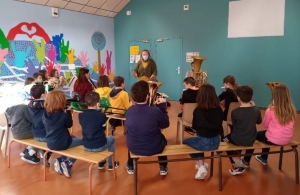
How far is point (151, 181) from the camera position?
2.89m

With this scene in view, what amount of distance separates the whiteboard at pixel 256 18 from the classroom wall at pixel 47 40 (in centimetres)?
419

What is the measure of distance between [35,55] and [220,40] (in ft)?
16.2

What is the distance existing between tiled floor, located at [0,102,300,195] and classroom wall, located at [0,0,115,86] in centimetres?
364

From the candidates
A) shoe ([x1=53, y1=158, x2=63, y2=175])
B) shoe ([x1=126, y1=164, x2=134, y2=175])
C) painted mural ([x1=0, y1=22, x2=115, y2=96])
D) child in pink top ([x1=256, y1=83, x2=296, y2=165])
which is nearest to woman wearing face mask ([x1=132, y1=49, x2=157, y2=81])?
painted mural ([x1=0, y1=22, x2=115, y2=96])

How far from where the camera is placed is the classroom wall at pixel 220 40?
239 inches

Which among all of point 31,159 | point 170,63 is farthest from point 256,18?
point 31,159

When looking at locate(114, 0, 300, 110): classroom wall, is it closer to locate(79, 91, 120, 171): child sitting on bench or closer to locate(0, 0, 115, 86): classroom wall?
locate(0, 0, 115, 86): classroom wall

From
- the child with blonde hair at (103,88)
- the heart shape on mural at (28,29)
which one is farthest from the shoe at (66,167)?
the heart shape on mural at (28,29)

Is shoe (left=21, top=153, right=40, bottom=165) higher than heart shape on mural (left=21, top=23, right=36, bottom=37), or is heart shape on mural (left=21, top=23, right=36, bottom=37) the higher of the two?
heart shape on mural (left=21, top=23, right=36, bottom=37)

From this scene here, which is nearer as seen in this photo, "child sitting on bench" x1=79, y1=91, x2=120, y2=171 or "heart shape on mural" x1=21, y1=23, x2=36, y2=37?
"child sitting on bench" x1=79, y1=91, x2=120, y2=171

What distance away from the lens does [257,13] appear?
20.5ft

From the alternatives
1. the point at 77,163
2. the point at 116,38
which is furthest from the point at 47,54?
the point at 77,163

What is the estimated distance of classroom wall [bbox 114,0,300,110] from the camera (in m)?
6.07

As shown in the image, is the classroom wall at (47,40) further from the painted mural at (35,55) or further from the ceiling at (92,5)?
the ceiling at (92,5)
